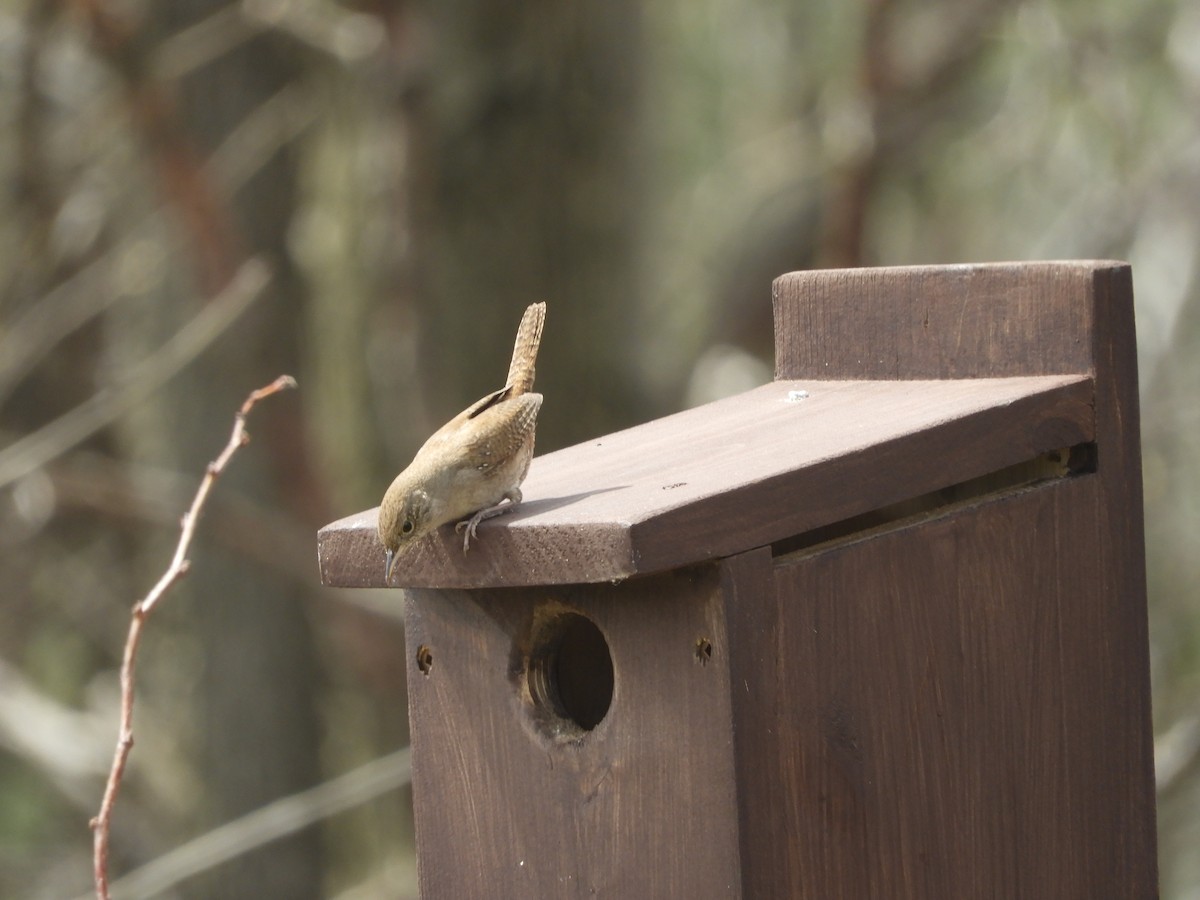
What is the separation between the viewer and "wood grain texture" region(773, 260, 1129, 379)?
2080 millimetres

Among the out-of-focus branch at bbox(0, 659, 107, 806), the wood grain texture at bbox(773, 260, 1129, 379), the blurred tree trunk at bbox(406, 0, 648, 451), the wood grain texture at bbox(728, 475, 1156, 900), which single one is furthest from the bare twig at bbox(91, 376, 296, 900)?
the out-of-focus branch at bbox(0, 659, 107, 806)

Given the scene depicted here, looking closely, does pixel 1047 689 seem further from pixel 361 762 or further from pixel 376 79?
pixel 361 762

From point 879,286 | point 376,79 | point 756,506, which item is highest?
point 376,79

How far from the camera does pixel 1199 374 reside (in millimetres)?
5965

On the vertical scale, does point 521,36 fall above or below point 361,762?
above

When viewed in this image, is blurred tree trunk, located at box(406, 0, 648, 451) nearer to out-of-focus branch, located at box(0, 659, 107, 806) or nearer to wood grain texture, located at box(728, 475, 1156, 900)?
out-of-focus branch, located at box(0, 659, 107, 806)

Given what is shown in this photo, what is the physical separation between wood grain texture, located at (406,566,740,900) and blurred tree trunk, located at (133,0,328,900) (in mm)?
2738

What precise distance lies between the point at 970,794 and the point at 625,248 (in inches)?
109

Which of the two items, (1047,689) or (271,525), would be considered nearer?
(1047,689)

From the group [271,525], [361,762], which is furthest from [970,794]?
[361,762]

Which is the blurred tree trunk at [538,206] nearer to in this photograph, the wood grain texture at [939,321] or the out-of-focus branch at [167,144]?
the out-of-focus branch at [167,144]

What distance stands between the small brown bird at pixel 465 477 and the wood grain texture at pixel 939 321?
43 cm

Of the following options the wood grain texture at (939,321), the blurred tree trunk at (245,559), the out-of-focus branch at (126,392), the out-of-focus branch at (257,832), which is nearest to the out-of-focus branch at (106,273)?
the blurred tree trunk at (245,559)

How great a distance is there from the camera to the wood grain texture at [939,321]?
2.08 m
